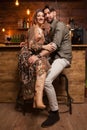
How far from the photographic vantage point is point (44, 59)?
3.20 m

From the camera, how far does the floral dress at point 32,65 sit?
3.17 metres

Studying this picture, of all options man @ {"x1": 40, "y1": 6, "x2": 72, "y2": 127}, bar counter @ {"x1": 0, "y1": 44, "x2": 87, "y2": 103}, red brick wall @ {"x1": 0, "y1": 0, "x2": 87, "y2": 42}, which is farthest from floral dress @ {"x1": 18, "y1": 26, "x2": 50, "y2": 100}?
red brick wall @ {"x1": 0, "y1": 0, "x2": 87, "y2": 42}

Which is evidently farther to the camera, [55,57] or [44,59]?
[55,57]

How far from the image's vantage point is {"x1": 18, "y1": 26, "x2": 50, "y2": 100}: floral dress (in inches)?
125

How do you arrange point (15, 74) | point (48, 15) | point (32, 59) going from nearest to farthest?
point (32, 59) → point (48, 15) → point (15, 74)

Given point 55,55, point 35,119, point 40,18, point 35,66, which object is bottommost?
point 35,119

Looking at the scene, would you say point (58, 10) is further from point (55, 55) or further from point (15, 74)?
point (55, 55)

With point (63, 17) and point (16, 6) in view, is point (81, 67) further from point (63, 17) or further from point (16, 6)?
point (16, 6)

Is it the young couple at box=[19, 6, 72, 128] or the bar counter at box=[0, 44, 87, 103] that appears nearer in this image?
the young couple at box=[19, 6, 72, 128]

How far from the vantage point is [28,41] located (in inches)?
130

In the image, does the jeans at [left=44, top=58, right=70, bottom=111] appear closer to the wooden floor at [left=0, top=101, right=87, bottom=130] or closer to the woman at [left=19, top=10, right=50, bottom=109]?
the woman at [left=19, top=10, right=50, bottom=109]

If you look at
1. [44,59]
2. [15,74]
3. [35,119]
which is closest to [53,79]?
[44,59]

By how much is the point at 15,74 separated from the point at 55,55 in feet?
3.06

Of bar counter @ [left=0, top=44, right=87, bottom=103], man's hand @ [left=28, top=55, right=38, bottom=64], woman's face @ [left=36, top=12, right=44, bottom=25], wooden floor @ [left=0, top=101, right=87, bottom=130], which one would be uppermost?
woman's face @ [left=36, top=12, right=44, bottom=25]
